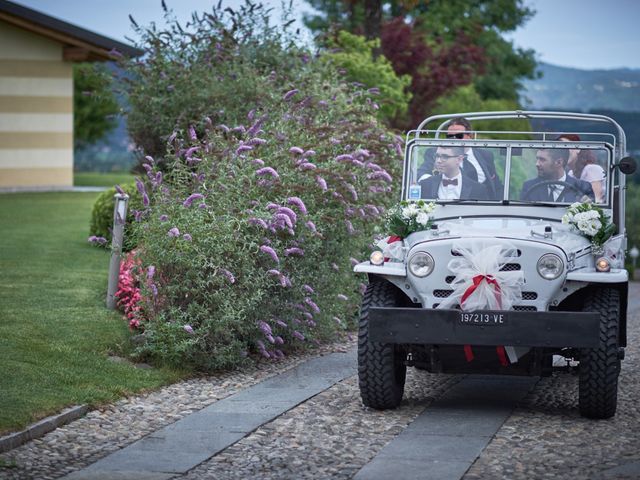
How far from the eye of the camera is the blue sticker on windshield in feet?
32.7

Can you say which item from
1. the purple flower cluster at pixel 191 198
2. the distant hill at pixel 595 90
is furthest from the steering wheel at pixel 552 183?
the distant hill at pixel 595 90

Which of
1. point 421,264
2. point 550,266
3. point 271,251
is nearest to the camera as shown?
point 550,266

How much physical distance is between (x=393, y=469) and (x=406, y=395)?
2.72 metres

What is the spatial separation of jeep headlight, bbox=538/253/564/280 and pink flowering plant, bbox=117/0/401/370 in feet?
9.72

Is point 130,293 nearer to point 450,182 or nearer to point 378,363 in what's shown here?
Answer: point 450,182

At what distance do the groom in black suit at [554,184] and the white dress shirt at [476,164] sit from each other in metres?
0.36

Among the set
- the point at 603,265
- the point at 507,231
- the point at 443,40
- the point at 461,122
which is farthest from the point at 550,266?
the point at 443,40

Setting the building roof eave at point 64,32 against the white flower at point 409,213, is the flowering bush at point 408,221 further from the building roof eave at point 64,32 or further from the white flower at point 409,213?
the building roof eave at point 64,32

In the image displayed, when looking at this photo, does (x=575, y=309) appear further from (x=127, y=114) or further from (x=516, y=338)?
(x=127, y=114)

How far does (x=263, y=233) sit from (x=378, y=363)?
2.82 meters

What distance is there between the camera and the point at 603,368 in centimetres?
830

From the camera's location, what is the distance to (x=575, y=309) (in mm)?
8883

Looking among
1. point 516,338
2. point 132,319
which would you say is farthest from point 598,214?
point 132,319

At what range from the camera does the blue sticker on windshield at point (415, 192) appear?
32.7 ft
